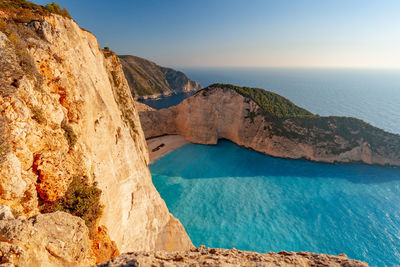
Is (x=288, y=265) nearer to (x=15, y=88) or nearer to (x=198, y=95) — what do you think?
(x=15, y=88)

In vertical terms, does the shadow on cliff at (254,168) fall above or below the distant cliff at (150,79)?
below

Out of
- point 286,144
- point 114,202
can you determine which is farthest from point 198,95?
point 114,202

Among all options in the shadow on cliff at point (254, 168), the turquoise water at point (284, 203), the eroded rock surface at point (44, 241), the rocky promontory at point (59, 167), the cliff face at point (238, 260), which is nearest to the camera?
the eroded rock surface at point (44, 241)

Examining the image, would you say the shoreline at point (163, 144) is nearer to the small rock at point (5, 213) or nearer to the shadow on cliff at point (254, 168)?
the shadow on cliff at point (254, 168)

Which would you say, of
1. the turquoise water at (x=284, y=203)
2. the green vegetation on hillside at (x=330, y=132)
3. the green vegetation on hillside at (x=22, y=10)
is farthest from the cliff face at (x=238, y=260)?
the green vegetation on hillside at (x=330, y=132)

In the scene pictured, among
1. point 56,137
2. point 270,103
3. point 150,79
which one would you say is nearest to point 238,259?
point 56,137

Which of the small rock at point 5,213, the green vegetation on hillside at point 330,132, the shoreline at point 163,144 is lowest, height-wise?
the shoreline at point 163,144

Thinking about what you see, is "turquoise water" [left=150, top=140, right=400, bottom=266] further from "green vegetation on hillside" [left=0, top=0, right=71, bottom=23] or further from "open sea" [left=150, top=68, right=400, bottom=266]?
"green vegetation on hillside" [left=0, top=0, right=71, bottom=23]
